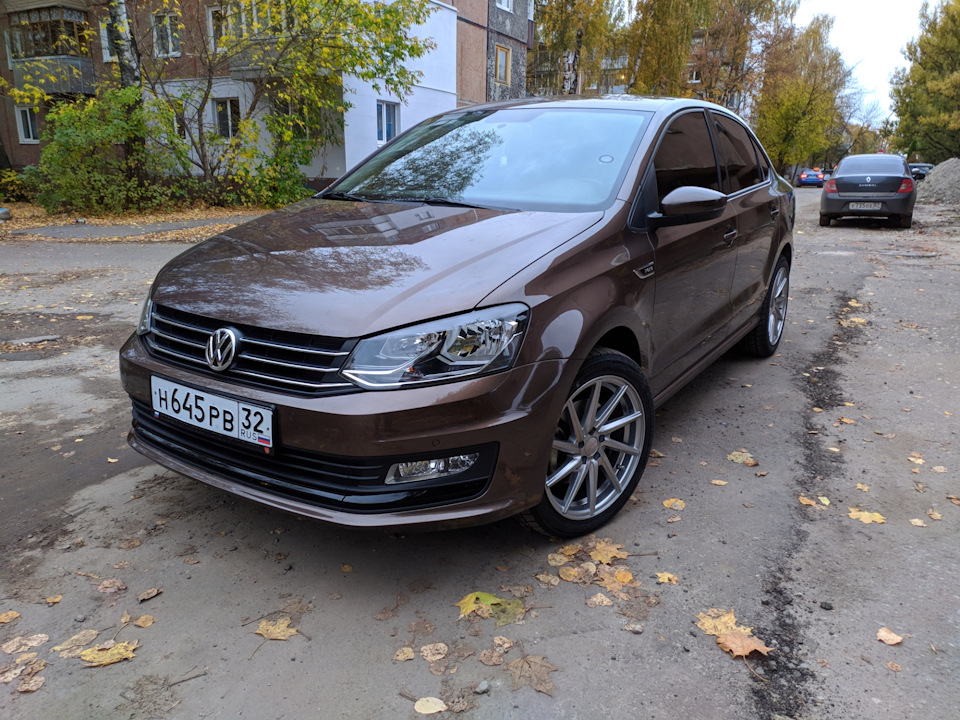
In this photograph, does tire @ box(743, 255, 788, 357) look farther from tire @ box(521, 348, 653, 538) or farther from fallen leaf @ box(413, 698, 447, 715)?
fallen leaf @ box(413, 698, 447, 715)

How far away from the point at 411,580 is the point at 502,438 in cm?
69

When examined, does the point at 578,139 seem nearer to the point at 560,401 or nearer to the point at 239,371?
the point at 560,401

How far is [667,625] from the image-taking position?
7.84 feet

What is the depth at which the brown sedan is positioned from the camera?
228cm

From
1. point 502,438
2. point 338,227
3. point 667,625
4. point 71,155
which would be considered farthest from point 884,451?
point 71,155

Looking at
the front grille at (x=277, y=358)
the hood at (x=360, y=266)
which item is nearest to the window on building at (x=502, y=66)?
the hood at (x=360, y=266)

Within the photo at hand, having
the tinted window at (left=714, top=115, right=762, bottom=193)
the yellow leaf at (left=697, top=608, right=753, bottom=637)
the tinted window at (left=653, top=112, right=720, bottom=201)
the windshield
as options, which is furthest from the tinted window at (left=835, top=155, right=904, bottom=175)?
the yellow leaf at (left=697, top=608, right=753, bottom=637)

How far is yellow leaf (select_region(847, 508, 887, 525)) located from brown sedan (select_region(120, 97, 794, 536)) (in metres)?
0.95

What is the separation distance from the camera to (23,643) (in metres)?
2.26

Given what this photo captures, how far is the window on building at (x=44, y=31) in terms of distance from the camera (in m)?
25.1

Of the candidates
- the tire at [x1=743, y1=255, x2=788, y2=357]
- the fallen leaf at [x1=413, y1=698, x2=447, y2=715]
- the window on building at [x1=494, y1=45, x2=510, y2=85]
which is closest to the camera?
the fallen leaf at [x1=413, y1=698, x2=447, y2=715]

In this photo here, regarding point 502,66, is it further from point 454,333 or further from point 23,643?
point 23,643

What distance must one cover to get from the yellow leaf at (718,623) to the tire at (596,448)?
1.93 ft

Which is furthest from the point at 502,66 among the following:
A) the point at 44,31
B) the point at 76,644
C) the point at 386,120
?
the point at 76,644
